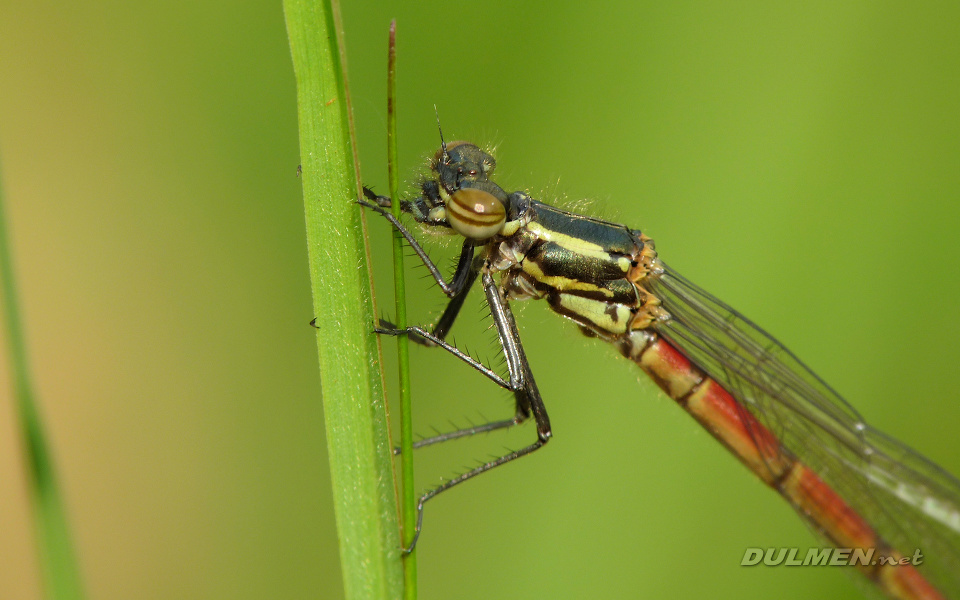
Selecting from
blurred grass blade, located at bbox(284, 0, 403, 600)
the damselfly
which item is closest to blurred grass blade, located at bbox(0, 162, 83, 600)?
blurred grass blade, located at bbox(284, 0, 403, 600)

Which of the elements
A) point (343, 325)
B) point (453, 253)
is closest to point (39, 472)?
point (343, 325)

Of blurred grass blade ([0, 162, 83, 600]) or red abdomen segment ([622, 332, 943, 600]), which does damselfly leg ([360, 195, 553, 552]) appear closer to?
red abdomen segment ([622, 332, 943, 600])

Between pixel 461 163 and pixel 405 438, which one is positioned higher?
pixel 461 163

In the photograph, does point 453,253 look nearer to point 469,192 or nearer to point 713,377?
point 469,192

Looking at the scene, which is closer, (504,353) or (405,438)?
(405,438)

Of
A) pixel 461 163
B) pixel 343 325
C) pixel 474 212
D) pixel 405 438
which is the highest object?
pixel 461 163

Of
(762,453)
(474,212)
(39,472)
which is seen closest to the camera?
(39,472)

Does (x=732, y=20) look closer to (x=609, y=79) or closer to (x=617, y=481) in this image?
(x=609, y=79)

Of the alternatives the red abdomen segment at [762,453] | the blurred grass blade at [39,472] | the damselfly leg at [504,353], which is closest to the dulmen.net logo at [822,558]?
the red abdomen segment at [762,453]
